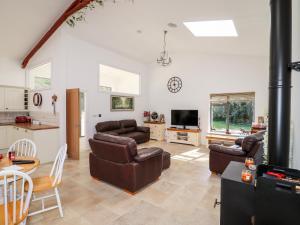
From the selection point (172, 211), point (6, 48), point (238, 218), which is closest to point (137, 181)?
point (172, 211)

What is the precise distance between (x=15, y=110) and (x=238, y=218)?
688 cm

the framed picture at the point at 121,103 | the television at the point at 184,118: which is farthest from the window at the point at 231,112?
the framed picture at the point at 121,103

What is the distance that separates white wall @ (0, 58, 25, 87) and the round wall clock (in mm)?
5639

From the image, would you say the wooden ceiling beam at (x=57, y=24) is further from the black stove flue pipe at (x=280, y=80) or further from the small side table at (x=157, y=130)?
the small side table at (x=157, y=130)

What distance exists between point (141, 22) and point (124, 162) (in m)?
3.48

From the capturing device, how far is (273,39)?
1.79 metres

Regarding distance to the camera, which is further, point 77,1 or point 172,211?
point 77,1

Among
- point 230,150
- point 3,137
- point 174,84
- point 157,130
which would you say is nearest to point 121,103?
point 157,130

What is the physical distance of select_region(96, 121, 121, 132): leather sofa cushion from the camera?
568 cm

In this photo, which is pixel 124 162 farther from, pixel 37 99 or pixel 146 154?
pixel 37 99

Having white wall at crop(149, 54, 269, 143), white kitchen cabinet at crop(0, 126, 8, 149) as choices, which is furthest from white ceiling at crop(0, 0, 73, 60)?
white wall at crop(149, 54, 269, 143)

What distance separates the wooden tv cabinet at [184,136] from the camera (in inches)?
255

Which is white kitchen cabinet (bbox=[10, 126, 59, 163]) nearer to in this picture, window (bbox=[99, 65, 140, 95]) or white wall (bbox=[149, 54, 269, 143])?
window (bbox=[99, 65, 140, 95])

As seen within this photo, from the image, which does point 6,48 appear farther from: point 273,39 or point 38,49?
point 273,39
